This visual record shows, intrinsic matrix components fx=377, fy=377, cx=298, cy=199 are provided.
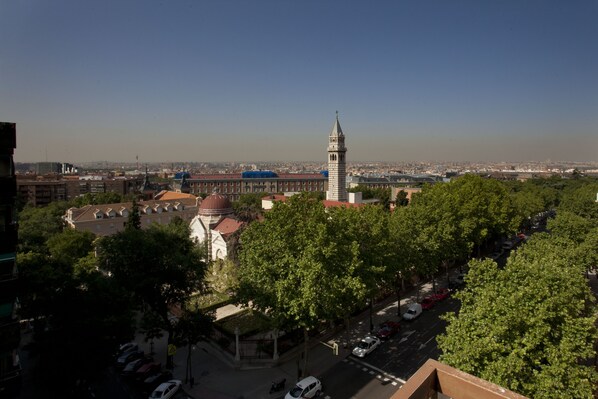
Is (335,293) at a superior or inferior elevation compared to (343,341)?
superior

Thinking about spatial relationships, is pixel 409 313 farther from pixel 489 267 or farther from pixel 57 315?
pixel 57 315

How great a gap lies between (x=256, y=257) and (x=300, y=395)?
29.2 ft

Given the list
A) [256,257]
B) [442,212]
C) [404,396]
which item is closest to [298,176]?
[442,212]

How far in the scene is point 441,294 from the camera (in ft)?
128

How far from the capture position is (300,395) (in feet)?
74.7

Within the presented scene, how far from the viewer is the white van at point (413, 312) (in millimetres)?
34125

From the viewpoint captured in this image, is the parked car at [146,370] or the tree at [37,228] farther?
the tree at [37,228]

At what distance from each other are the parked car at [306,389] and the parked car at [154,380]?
8.84 meters

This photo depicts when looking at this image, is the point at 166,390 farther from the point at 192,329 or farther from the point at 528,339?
the point at 528,339

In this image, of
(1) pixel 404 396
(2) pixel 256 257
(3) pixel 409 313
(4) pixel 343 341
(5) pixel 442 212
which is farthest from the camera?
(5) pixel 442 212

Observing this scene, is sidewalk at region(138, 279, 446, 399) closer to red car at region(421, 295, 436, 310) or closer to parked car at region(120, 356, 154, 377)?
parked car at region(120, 356, 154, 377)

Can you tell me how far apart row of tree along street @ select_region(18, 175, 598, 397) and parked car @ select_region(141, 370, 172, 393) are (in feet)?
7.48

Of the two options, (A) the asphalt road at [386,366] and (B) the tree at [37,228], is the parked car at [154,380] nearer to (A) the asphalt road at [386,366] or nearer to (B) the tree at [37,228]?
(A) the asphalt road at [386,366]

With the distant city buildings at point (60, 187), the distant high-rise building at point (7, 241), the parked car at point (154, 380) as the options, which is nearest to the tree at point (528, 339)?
the parked car at point (154, 380)
